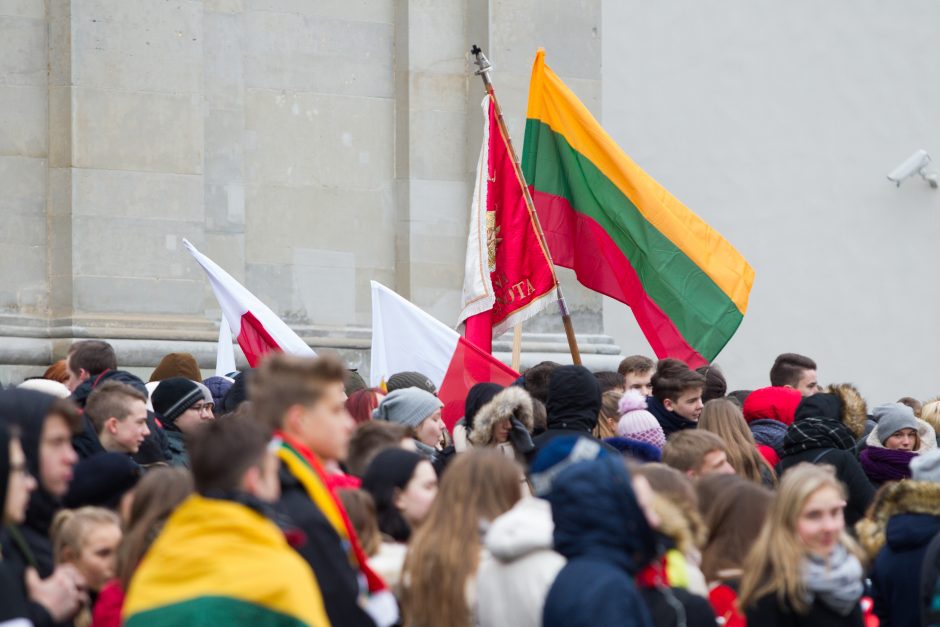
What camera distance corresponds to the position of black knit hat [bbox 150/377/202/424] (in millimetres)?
7793

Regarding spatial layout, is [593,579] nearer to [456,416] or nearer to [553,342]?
[456,416]

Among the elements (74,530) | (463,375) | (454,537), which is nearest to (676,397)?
(463,375)

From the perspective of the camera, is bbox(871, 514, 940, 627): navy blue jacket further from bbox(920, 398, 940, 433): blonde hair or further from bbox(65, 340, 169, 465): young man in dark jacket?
bbox(920, 398, 940, 433): blonde hair

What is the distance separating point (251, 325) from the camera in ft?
30.8

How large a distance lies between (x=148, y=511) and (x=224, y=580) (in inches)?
48.9

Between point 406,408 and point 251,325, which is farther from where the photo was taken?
point 251,325

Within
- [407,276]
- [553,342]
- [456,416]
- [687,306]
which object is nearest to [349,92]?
[407,276]

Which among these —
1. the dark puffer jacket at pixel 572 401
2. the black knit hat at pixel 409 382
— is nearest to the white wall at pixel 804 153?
the black knit hat at pixel 409 382

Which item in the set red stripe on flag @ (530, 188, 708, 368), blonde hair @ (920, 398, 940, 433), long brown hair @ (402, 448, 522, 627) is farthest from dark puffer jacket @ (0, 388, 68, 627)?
red stripe on flag @ (530, 188, 708, 368)

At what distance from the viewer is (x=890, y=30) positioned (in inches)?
630

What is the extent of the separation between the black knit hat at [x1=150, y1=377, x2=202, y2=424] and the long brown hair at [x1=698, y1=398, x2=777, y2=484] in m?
2.25

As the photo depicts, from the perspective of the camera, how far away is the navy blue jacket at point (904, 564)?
6.17 meters

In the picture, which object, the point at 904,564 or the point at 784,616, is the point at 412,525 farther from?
the point at 904,564

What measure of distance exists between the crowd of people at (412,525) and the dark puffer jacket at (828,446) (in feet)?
1.74
